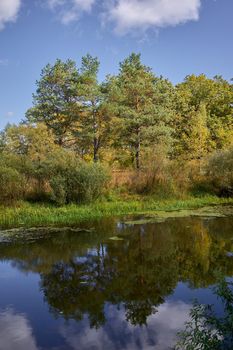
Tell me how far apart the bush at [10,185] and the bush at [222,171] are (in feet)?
41.1

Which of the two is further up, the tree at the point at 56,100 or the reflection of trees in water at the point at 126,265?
the tree at the point at 56,100

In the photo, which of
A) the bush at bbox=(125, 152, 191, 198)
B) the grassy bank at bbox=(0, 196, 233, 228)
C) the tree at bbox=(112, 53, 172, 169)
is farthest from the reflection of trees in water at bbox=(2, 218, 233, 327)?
the tree at bbox=(112, 53, 172, 169)

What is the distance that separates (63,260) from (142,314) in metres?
4.78

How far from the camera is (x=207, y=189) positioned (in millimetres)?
25688

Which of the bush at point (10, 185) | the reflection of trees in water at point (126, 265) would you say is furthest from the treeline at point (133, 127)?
the reflection of trees in water at point (126, 265)

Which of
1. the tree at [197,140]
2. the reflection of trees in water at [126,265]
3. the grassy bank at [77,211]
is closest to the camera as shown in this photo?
the reflection of trees in water at [126,265]

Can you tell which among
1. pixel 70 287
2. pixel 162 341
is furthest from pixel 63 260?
pixel 162 341

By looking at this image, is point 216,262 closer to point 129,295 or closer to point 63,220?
point 129,295

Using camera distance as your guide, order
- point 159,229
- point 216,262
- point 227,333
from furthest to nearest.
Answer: point 159,229 < point 216,262 < point 227,333

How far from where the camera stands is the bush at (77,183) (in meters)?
19.7

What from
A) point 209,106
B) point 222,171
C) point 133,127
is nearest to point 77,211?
point 222,171

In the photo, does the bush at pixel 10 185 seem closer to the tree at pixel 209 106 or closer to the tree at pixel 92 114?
the tree at pixel 92 114

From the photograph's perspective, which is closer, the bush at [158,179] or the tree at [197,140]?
the bush at [158,179]

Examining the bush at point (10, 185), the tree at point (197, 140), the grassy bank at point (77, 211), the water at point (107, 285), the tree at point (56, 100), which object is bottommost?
the water at point (107, 285)
